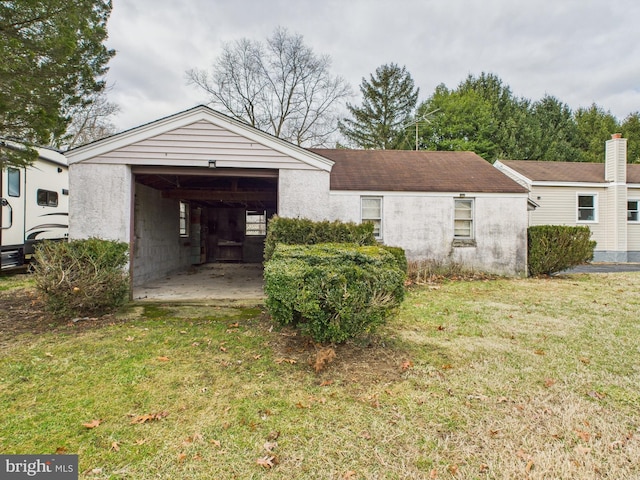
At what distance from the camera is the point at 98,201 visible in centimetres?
707

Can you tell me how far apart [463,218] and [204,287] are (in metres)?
8.50

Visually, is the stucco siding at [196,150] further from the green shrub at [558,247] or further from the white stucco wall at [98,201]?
the green shrub at [558,247]

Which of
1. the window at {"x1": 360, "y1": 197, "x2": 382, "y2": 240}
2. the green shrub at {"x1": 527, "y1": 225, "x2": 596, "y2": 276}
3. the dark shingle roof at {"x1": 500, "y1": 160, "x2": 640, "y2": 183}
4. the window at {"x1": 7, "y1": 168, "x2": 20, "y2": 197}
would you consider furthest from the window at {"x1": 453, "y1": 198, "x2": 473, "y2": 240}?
the window at {"x1": 7, "y1": 168, "x2": 20, "y2": 197}

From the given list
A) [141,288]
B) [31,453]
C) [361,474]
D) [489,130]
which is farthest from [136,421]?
[489,130]

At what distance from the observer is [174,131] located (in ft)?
23.6

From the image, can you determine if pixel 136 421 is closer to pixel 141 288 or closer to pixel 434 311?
pixel 434 311

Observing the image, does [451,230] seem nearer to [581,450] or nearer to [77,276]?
[581,450]

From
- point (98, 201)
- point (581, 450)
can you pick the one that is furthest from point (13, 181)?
point (581, 450)

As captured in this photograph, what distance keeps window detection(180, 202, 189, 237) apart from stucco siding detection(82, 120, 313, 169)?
20.0 feet

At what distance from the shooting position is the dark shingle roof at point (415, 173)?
11000 mm

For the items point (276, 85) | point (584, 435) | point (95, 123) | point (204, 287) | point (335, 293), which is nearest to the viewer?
point (584, 435)

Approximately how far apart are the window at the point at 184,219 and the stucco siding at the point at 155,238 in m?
0.53

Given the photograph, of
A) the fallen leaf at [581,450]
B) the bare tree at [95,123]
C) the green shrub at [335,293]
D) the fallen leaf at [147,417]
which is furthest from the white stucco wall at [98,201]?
the bare tree at [95,123]

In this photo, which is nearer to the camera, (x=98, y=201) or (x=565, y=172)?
(x=98, y=201)
